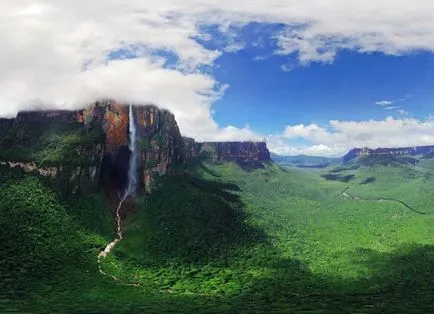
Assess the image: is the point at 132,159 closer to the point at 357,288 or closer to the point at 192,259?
the point at 192,259

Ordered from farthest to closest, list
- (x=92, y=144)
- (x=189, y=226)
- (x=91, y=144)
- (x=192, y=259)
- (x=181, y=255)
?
(x=92, y=144) < (x=91, y=144) < (x=189, y=226) < (x=181, y=255) < (x=192, y=259)

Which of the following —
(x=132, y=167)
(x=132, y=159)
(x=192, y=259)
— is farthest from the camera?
(x=132, y=159)

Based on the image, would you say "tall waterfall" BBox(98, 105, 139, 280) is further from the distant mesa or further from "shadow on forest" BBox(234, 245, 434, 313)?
"shadow on forest" BBox(234, 245, 434, 313)

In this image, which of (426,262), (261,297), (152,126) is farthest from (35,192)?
(426,262)

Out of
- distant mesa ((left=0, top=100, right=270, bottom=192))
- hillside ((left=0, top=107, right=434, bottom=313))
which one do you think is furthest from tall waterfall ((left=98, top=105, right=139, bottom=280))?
hillside ((left=0, top=107, right=434, bottom=313))

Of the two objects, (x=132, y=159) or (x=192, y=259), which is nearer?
(x=192, y=259)

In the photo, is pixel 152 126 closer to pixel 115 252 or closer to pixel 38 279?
pixel 115 252

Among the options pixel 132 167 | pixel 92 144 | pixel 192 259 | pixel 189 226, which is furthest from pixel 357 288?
pixel 92 144
